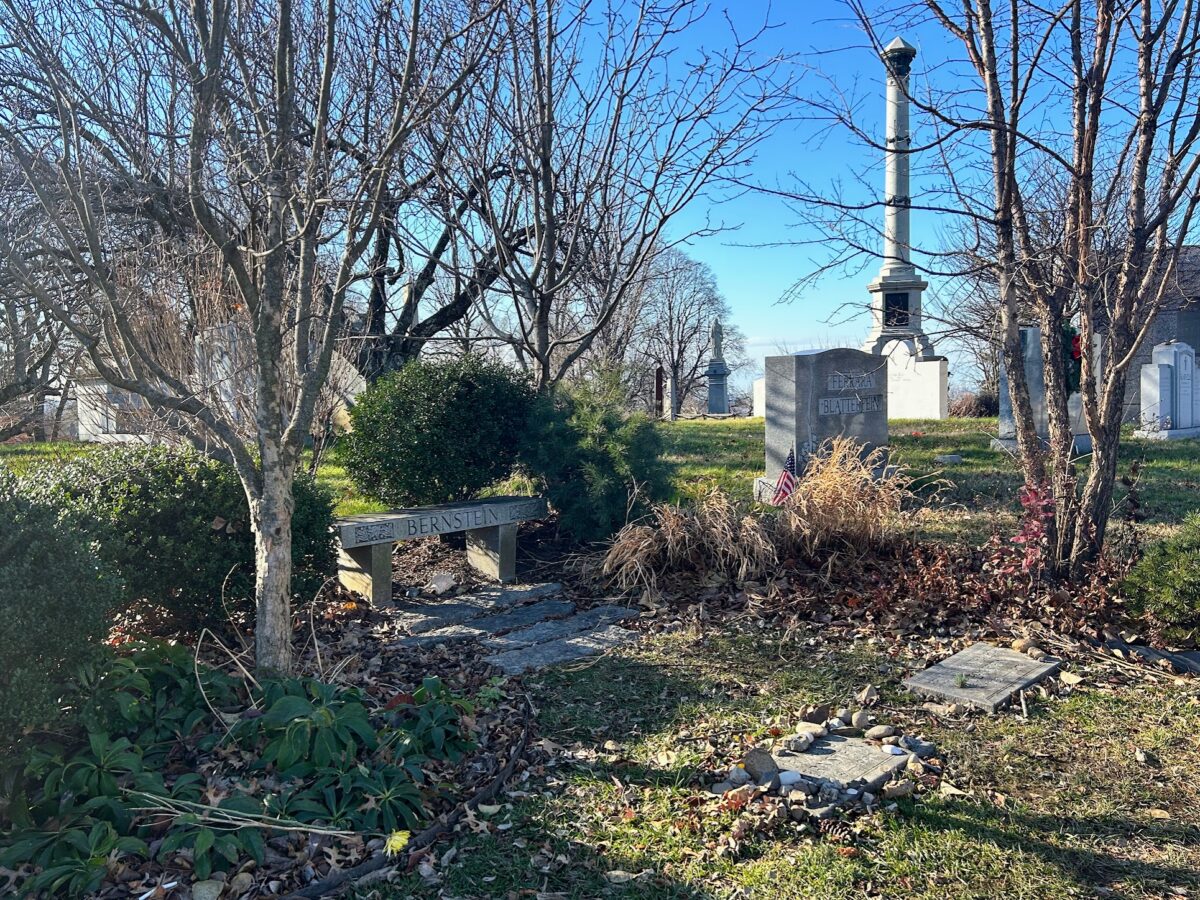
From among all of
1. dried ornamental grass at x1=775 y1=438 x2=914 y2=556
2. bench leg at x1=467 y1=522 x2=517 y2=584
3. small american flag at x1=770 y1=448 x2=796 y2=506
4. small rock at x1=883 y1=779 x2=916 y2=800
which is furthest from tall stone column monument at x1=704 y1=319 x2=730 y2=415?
small rock at x1=883 y1=779 x2=916 y2=800

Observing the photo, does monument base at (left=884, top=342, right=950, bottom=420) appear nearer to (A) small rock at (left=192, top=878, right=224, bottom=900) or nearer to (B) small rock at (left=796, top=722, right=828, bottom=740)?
(B) small rock at (left=796, top=722, right=828, bottom=740)

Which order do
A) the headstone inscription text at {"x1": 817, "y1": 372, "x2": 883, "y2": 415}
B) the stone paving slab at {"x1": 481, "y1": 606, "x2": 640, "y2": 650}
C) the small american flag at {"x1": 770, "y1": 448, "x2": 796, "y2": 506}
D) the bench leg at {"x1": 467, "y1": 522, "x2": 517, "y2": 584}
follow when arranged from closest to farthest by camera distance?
1. the stone paving slab at {"x1": 481, "y1": 606, "x2": 640, "y2": 650}
2. the bench leg at {"x1": 467, "y1": 522, "x2": 517, "y2": 584}
3. the small american flag at {"x1": 770, "y1": 448, "x2": 796, "y2": 506}
4. the headstone inscription text at {"x1": 817, "y1": 372, "x2": 883, "y2": 415}

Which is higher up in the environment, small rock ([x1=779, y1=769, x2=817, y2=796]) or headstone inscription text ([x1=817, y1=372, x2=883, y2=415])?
headstone inscription text ([x1=817, y1=372, x2=883, y2=415])

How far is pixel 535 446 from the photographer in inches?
284

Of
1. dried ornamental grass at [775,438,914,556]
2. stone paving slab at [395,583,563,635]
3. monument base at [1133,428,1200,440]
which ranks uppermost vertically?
monument base at [1133,428,1200,440]

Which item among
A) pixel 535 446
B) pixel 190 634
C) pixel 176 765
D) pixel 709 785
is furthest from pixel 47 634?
pixel 535 446

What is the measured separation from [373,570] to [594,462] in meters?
1.98

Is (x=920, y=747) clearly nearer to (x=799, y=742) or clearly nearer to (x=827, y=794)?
(x=799, y=742)

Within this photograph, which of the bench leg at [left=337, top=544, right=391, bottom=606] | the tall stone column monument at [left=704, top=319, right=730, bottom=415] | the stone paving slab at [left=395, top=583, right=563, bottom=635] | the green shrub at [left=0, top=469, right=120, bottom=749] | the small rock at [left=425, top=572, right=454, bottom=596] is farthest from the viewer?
the tall stone column monument at [left=704, top=319, right=730, bottom=415]

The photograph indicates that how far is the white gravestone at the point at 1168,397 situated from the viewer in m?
13.2

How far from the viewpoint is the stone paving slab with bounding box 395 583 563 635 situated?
5.65 m

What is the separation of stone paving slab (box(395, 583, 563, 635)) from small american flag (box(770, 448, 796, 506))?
9.18 feet

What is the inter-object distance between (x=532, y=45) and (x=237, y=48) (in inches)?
154

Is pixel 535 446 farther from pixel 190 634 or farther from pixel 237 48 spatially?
pixel 237 48
